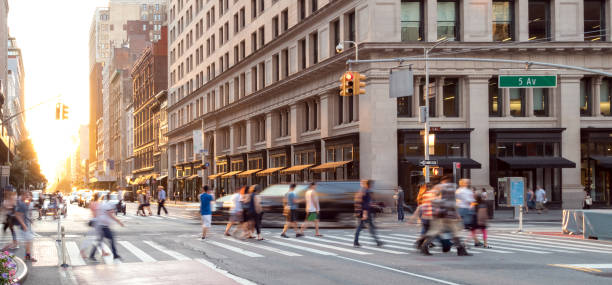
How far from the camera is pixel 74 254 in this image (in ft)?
60.4

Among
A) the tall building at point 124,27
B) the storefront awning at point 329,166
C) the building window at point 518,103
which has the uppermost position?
the tall building at point 124,27

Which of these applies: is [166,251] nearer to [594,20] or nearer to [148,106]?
[594,20]

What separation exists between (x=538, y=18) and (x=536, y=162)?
354 inches

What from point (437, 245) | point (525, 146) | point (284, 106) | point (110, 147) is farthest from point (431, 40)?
point (110, 147)

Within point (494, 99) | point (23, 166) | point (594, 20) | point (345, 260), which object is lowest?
point (345, 260)

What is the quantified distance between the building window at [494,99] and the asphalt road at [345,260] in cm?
1836

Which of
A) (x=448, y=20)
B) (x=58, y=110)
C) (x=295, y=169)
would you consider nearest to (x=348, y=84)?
(x=58, y=110)

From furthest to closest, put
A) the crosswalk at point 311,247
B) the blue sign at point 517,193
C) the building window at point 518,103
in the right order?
the building window at point 518,103
the blue sign at point 517,193
the crosswalk at point 311,247

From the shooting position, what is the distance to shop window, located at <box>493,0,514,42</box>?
41344 mm

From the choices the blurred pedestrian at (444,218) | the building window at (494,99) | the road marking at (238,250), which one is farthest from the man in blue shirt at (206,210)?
the building window at (494,99)

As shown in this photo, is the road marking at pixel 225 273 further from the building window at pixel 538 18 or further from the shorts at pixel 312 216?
the building window at pixel 538 18

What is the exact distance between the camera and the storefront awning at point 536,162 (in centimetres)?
4003

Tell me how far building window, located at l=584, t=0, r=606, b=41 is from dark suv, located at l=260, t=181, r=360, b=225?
70.9 ft

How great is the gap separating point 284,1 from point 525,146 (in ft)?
73.8
